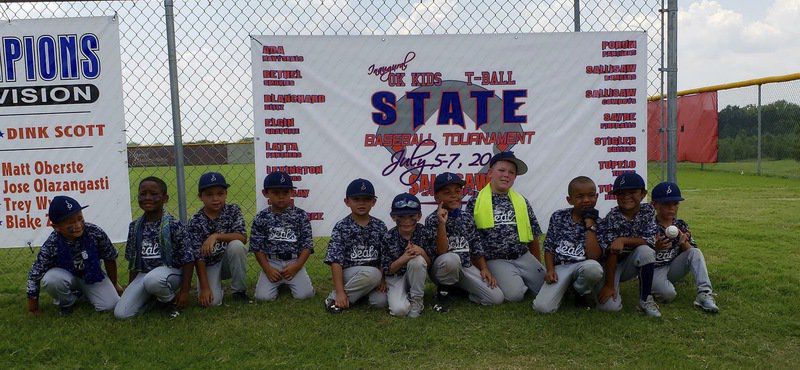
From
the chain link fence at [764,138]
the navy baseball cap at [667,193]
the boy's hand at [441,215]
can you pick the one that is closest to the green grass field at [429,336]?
the boy's hand at [441,215]

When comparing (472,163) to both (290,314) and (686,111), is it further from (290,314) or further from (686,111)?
(686,111)

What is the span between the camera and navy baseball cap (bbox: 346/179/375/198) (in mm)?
4484

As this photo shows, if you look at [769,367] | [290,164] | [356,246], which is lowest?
[769,367]

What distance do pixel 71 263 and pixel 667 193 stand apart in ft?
13.9

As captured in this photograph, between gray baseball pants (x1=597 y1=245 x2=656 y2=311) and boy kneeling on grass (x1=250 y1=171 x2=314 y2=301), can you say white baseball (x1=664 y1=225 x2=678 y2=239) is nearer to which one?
gray baseball pants (x1=597 y1=245 x2=656 y2=311)

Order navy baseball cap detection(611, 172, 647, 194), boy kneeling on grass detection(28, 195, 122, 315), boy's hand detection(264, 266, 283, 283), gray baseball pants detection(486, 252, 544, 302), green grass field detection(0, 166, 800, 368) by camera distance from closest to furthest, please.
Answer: green grass field detection(0, 166, 800, 368) < boy kneeling on grass detection(28, 195, 122, 315) < navy baseball cap detection(611, 172, 647, 194) < gray baseball pants detection(486, 252, 544, 302) < boy's hand detection(264, 266, 283, 283)

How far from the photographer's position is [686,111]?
19.0m

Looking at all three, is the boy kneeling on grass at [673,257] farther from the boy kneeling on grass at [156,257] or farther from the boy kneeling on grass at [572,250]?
the boy kneeling on grass at [156,257]

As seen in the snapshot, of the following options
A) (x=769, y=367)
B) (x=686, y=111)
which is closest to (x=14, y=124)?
(x=769, y=367)

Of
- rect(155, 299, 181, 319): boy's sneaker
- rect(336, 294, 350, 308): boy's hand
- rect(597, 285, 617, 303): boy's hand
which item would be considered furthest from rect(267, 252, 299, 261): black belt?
rect(597, 285, 617, 303): boy's hand

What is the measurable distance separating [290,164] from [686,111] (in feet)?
→ 56.6

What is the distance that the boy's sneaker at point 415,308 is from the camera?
4.24 meters

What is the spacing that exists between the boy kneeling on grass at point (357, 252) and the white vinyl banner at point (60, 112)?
65.1 inches

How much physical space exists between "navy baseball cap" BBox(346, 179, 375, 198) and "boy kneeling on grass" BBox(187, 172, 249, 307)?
3.18ft
